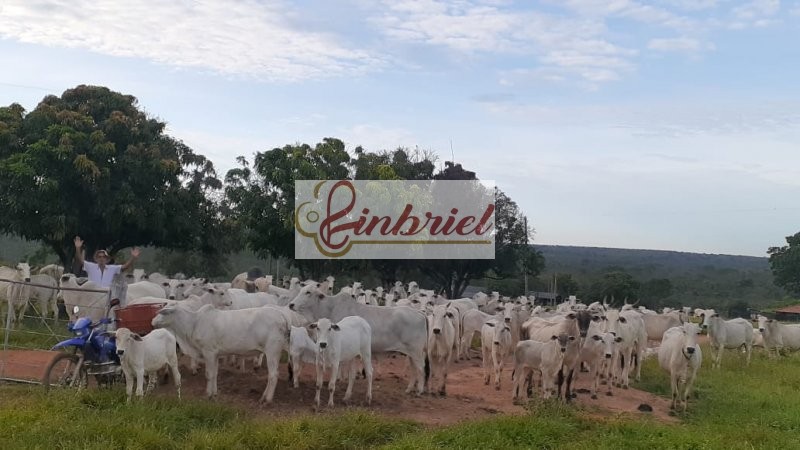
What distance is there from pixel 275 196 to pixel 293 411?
17473mm

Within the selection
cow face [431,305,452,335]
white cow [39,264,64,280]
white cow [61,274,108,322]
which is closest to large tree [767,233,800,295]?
cow face [431,305,452,335]

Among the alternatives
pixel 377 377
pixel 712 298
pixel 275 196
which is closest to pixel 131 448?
pixel 377 377

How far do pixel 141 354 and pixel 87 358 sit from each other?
952mm

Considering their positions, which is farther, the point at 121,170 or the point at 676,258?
the point at 676,258

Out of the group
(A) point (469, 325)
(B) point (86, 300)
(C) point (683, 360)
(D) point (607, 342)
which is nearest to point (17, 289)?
(B) point (86, 300)

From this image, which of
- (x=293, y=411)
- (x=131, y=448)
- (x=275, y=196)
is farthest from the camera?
(x=275, y=196)

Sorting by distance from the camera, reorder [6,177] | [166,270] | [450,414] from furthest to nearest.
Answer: [166,270] → [6,177] → [450,414]

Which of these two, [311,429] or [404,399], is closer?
[311,429]

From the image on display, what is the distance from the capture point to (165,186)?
22.3m

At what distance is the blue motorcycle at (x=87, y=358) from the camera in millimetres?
9875

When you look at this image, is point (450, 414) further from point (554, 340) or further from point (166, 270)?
point (166, 270)

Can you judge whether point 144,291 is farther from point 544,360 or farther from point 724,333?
point 724,333

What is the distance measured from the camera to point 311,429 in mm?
8641

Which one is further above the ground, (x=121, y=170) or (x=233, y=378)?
(x=121, y=170)
